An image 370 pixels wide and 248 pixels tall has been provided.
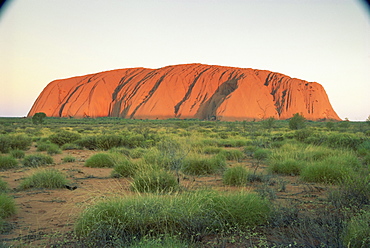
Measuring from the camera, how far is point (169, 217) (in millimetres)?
3797

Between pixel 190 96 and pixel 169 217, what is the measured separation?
3156 inches

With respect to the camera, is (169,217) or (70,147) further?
(70,147)

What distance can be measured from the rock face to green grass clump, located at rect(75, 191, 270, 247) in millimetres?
71270

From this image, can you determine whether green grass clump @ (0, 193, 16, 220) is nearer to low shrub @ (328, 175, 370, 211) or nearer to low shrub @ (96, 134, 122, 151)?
low shrub @ (328, 175, 370, 211)

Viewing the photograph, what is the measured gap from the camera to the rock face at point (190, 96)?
8019 cm

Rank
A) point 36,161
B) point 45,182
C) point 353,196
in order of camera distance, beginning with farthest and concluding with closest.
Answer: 1. point 36,161
2. point 45,182
3. point 353,196

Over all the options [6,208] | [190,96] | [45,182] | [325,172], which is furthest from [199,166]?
[190,96]

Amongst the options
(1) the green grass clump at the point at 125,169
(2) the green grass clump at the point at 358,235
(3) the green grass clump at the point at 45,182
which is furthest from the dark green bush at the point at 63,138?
(2) the green grass clump at the point at 358,235

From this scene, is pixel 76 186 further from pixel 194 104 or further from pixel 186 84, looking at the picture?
pixel 186 84

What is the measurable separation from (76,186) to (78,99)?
3441 inches

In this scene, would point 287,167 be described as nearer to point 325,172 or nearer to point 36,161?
point 325,172

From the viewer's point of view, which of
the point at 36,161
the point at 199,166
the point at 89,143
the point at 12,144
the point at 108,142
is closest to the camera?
the point at 199,166

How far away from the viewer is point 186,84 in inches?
3418

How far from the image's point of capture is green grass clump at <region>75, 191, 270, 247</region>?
353 cm
